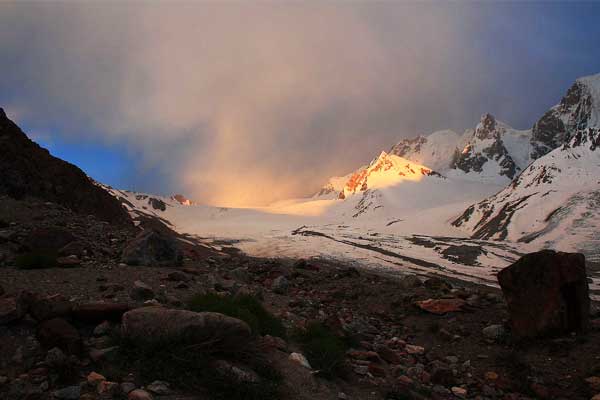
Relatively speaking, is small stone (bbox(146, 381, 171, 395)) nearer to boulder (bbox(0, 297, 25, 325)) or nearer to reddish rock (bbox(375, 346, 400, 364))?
boulder (bbox(0, 297, 25, 325))

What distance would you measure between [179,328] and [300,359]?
7.91 feet

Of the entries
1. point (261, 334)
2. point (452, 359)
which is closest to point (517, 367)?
point (452, 359)

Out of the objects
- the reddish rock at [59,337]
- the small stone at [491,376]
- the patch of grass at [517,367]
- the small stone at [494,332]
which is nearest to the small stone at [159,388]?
the reddish rock at [59,337]

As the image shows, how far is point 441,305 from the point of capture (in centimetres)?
1205

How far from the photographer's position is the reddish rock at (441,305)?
11.8 metres

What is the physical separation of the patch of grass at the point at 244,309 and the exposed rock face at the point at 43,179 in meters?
17.4

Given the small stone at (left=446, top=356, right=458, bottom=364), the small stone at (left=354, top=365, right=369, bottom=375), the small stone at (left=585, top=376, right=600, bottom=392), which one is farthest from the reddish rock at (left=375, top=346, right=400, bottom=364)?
the small stone at (left=585, top=376, right=600, bottom=392)

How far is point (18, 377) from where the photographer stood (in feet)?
16.3

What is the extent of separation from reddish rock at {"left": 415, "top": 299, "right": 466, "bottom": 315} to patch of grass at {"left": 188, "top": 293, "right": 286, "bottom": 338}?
5407mm

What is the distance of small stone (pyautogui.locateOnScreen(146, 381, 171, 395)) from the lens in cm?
521

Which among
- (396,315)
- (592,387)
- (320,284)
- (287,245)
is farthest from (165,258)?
(287,245)

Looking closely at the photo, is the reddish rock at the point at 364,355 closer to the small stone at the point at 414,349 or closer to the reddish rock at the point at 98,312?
the small stone at the point at 414,349

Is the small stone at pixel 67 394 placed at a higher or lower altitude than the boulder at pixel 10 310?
lower

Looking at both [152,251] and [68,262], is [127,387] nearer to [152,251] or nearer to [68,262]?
[68,262]
